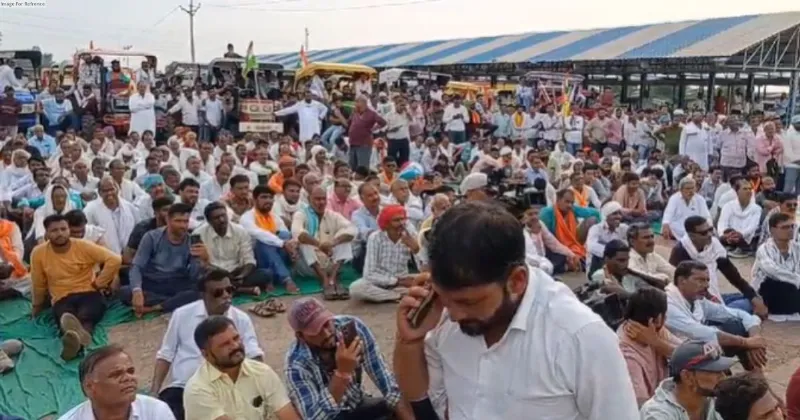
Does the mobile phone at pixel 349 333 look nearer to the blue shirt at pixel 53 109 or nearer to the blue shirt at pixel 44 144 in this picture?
the blue shirt at pixel 44 144

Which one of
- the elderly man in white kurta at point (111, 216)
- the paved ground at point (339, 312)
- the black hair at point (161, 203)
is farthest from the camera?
the elderly man in white kurta at point (111, 216)

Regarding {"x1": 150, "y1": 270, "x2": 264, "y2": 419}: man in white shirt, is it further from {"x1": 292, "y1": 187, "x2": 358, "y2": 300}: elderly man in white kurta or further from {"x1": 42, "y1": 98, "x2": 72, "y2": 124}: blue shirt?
Result: {"x1": 42, "y1": 98, "x2": 72, "y2": 124}: blue shirt

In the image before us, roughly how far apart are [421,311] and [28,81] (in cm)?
1853

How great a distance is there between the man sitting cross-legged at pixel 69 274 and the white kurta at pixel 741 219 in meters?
6.24

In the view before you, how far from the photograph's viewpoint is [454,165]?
13977 mm

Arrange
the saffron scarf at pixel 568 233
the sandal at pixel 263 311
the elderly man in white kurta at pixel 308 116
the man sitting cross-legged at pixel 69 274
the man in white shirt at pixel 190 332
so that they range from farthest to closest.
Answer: the elderly man in white kurta at pixel 308 116 < the saffron scarf at pixel 568 233 < the sandal at pixel 263 311 < the man sitting cross-legged at pixel 69 274 < the man in white shirt at pixel 190 332

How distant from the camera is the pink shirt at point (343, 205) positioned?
7.75 m

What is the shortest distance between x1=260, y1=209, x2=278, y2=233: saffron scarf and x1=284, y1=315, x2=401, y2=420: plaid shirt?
354 cm

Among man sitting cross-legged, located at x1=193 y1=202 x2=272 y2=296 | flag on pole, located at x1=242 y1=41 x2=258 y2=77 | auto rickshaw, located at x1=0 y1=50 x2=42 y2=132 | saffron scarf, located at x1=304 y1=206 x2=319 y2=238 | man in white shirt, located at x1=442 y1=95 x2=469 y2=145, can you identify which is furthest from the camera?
flag on pole, located at x1=242 y1=41 x2=258 y2=77

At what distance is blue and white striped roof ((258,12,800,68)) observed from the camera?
1888 centimetres

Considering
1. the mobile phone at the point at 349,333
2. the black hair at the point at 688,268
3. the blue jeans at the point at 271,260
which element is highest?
the black hair at the point at 688,268

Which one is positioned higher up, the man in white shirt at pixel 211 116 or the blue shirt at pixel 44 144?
the man in white shirt at pixel 211 116

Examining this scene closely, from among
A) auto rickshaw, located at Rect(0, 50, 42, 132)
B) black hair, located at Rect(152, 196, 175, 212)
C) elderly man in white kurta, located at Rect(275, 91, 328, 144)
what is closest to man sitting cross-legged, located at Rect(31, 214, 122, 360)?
black hair, located at Rect(152, 196, 175, 212)

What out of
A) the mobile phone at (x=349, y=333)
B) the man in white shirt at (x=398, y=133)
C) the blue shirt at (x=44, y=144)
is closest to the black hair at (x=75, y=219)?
the mobile phone at (x=349, y=333)
